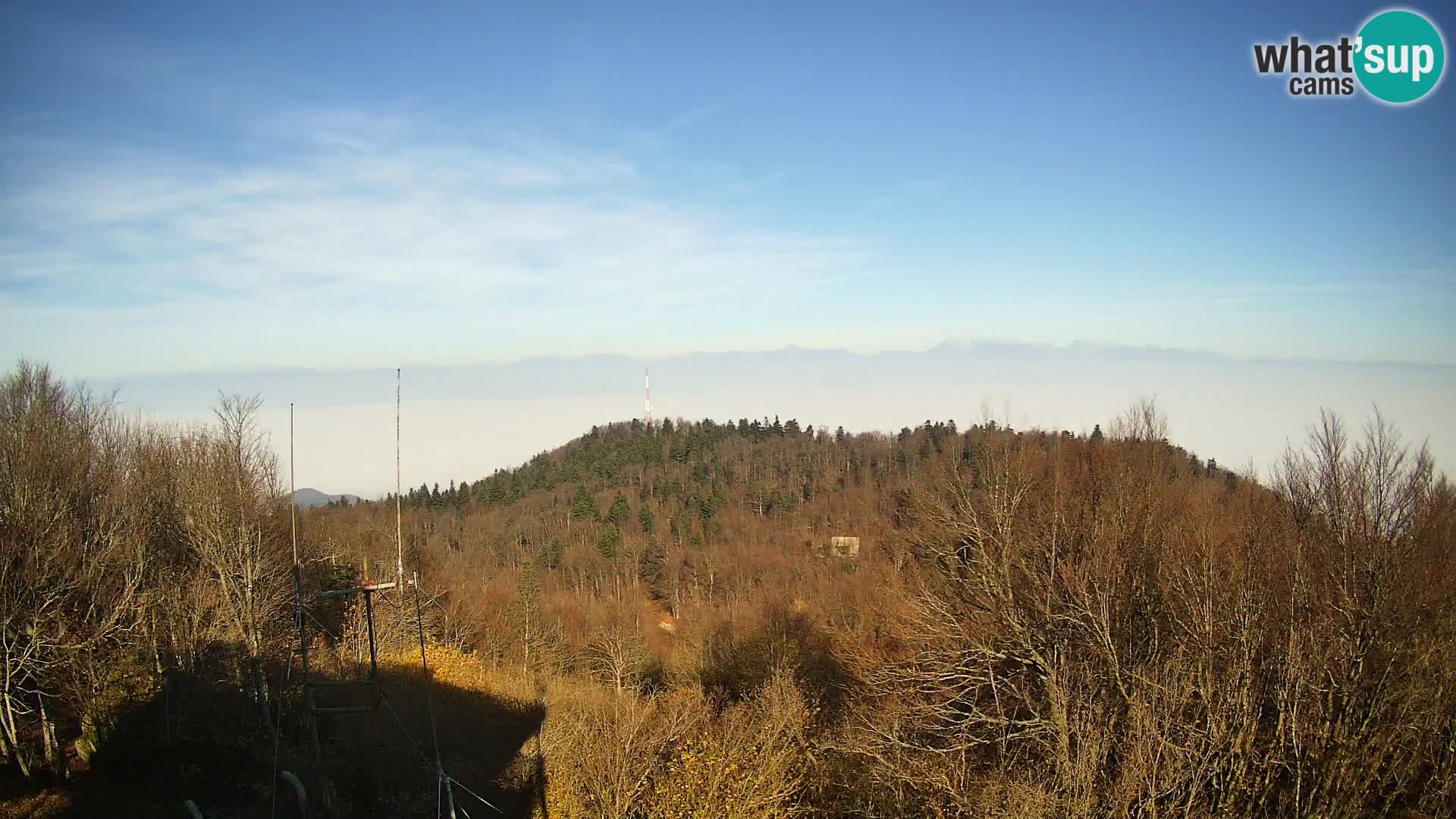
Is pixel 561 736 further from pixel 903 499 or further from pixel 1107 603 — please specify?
pixel 903 499

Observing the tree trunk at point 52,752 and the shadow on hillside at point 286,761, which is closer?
the shadow on hillside at point 286,761

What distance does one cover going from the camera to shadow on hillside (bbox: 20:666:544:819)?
19344 millimetres

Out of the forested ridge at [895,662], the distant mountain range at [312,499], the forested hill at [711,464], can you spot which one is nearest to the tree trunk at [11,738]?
the forested ridge at [895,662]

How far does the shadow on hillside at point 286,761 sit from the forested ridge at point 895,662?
4.5 inches

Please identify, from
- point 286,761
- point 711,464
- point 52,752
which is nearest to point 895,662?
point 286,761

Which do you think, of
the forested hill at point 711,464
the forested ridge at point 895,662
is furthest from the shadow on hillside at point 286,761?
the forested hill at point 711,464

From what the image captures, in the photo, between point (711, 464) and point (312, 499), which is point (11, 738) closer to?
point (312, 499)

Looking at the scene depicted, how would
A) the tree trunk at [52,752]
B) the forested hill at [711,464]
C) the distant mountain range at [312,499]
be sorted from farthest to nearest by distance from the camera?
1. the forested hill at [711,464]
2. the distant mountain range at [312,499]
3. the tree trunk at [52,752]

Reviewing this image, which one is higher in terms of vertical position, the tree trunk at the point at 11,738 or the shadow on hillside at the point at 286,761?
the tree trunk at the point at 11,738

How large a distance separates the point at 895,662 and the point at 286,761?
16023 mm

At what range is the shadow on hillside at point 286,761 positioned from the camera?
63.5ft

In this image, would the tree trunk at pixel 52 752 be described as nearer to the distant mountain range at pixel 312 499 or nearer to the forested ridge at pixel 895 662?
the forested ridge at pixel 895 662

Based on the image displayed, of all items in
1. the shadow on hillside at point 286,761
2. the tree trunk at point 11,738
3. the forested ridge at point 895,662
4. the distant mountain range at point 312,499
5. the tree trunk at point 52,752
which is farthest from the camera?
the distant mountain range at point 312,499

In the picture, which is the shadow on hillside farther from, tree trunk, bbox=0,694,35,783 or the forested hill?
the forested hill
